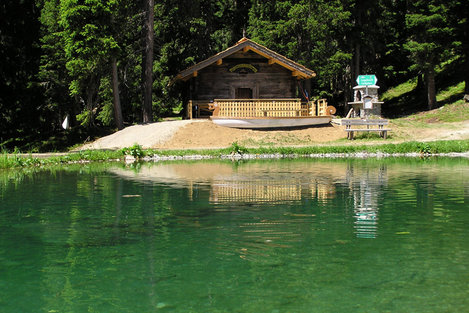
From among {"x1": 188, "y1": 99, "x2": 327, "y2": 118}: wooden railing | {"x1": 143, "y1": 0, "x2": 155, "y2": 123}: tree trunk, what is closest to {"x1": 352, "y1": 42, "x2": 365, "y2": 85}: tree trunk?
{"x1": 188, "y1": 99, "x2": 327, "y2": 118}: wooden railing

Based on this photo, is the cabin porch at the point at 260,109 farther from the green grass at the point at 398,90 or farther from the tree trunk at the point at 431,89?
the green grass at the point at 398,90

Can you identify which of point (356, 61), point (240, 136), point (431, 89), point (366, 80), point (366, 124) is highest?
point (356, 61)

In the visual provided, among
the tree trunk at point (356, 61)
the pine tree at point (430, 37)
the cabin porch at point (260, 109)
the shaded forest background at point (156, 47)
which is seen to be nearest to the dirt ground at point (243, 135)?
the cabin porch at point (260, 109)

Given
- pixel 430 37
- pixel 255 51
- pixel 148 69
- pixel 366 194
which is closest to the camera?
pixel 366 194

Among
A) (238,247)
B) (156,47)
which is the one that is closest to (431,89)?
(156,47)

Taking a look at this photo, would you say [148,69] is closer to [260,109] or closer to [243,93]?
[243,93]

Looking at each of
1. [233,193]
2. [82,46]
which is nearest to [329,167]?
[233,193]

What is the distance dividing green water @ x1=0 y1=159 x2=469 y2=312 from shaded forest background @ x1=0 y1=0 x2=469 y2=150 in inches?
987

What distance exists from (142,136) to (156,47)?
15.2 meters

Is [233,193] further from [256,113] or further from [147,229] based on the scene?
[256,113]

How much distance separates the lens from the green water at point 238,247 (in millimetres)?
6594

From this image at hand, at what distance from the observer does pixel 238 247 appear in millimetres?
8766

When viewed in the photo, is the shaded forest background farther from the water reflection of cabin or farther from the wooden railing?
the wooden railing

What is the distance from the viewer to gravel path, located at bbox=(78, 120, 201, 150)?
1352 inches
